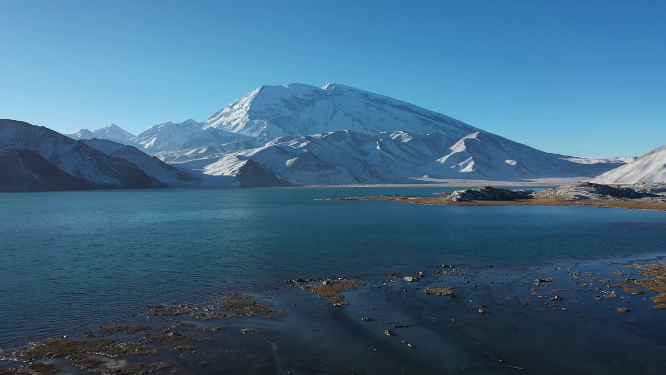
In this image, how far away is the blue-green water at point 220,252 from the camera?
23094 millimetres

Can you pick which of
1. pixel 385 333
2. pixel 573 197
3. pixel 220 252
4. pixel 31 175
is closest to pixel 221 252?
pixel 220 252

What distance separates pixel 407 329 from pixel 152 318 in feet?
39.8

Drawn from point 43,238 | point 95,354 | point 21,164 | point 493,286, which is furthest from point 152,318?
point 21,164

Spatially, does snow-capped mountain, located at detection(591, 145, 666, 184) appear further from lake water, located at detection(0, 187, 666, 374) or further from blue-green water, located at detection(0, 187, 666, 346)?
lake water, located at detection(0, 187, 666, 374)

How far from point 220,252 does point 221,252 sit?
0.09 metres

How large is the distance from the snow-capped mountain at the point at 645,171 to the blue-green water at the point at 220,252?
78.4m

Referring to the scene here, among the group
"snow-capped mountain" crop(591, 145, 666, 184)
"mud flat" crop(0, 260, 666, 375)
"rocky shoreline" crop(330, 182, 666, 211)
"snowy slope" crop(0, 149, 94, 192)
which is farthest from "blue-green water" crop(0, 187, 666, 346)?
"snowy slope" crop(0, 149, 94, 192)

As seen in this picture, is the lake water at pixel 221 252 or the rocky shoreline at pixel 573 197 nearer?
the lake water at pixel 221 252

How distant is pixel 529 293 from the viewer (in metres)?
24.3

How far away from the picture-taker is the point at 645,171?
133000mm

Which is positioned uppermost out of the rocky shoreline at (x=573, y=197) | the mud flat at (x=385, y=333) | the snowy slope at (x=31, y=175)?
the snowy slope at (x=31, y=175)

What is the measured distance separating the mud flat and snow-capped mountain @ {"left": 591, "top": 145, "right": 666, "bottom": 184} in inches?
4980

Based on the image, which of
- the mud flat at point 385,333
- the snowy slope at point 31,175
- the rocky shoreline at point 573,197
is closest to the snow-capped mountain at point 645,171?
the rocky shoreline at point 573,197

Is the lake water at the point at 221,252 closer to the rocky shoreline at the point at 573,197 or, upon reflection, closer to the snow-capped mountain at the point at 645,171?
the rocky shoreline at the point at 573,197
